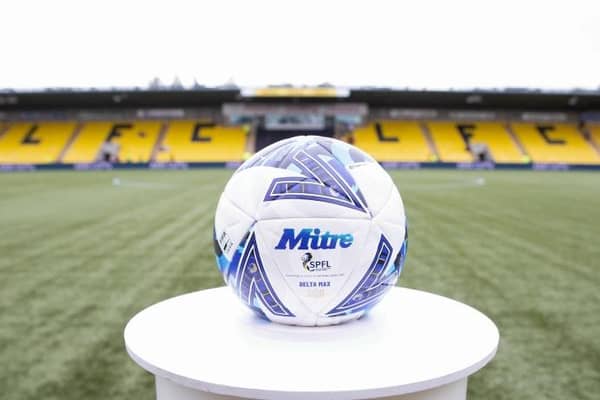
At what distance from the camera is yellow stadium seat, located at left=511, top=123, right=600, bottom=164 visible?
4197cm

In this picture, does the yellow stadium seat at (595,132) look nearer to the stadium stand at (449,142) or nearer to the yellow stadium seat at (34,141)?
the stadium stand at (449,142)

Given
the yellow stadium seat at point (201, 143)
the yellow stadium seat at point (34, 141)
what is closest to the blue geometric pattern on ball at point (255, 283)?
the yellow stadium seat at point (201, 143)

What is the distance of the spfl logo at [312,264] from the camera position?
2459 mm

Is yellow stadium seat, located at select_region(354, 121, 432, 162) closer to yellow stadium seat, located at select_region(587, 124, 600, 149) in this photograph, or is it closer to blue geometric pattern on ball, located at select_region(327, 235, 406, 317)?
yellow stadium seat, located at select_region(587, 124, 600, 149)

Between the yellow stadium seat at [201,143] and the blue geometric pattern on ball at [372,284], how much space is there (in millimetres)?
38393

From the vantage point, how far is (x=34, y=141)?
43.2 metres

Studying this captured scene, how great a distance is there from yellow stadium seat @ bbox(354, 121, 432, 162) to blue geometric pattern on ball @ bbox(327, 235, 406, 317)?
38.5 m

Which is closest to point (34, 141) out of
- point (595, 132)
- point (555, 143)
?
point (555, 143)

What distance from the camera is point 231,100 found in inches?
1714

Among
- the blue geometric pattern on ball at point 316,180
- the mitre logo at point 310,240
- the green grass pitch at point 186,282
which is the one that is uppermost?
the blue geometric pattern on ball at point 316,180

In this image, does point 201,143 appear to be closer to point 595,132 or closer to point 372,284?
point 595,132

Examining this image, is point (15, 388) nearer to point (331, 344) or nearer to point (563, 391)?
point (331, 344)

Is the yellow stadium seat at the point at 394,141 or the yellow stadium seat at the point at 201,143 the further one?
the yellow stadium seat at the point at 394,141

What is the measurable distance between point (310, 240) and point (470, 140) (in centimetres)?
4445
